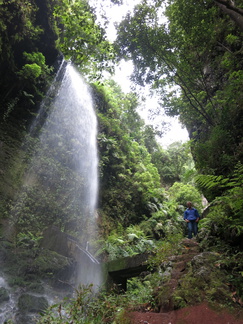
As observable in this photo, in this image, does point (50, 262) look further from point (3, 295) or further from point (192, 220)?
point (192, 220)

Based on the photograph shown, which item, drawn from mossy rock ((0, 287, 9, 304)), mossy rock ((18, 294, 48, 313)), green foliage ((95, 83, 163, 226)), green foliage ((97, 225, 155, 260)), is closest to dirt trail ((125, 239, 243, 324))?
mossy rock ((18, 294, 48, 313))

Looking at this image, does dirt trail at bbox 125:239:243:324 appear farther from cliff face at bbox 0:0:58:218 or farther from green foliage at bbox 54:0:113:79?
green foliage at bbox 54:0:113:79

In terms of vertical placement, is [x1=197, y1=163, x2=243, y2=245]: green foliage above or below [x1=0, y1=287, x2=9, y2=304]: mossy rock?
above

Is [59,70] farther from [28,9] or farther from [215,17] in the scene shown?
[215,17]

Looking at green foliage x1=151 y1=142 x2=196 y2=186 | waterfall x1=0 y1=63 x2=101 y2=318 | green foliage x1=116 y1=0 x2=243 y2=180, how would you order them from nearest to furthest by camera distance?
green foliage x1=116 y1=0 x2=243 y2=180 → waterfall x1=0 y1=63 x2=101 y2=318 → green foliage x1=151 y1=142 x2=196 y2=186

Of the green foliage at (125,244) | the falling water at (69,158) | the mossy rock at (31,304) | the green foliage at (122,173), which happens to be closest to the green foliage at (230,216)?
the mossy rock at (31,304)

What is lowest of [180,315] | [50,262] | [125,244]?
[180,315]

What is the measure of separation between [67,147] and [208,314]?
9.86m

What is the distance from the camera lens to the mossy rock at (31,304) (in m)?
4.55

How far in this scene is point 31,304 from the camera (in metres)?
4.71

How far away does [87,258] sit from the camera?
672 cm

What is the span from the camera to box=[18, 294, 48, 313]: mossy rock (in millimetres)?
4551

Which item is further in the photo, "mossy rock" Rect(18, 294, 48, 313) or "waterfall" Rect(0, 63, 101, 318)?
"waterfall" Rect(0, 63, 101, 318)

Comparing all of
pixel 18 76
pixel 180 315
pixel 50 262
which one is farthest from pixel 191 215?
pixel 18 76
